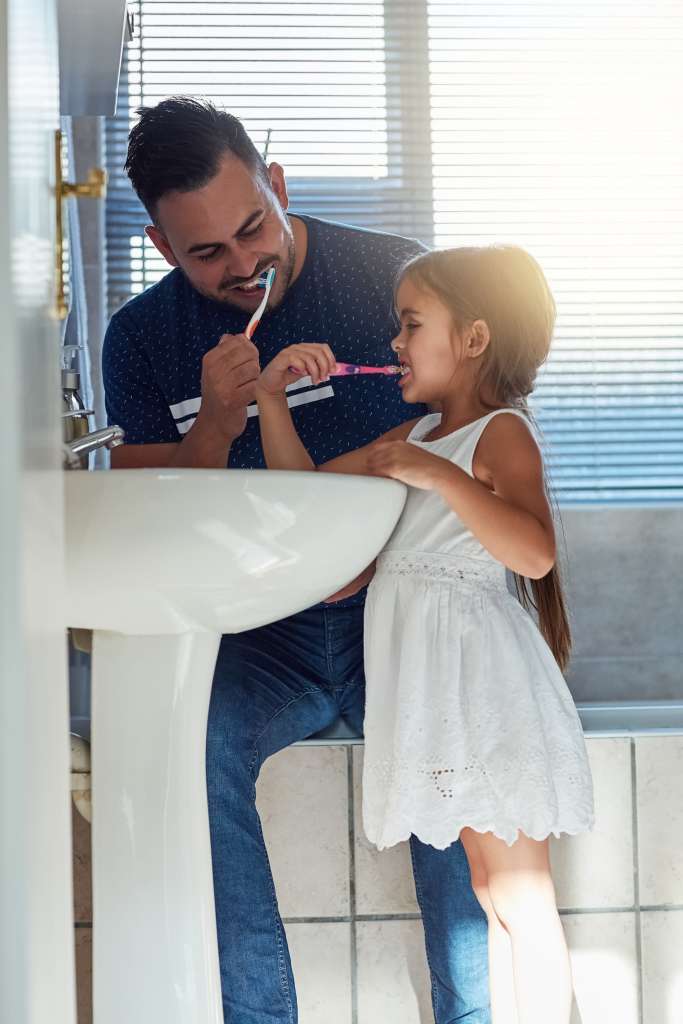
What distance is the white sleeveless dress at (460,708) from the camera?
3.50 feet

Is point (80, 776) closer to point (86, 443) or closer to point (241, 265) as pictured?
point (86, 443)

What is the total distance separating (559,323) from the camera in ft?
8.11

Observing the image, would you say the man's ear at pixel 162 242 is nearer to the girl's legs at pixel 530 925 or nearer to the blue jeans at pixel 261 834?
the blue jeans at pixel 261 834

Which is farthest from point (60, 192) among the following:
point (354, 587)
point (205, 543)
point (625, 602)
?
point (625, 602)

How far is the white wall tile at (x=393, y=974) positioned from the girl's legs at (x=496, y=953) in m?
0.22

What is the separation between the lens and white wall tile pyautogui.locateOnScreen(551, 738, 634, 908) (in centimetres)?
137

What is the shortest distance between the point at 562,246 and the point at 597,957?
1606 millimetres

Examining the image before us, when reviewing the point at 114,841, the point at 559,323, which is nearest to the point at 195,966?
the point at 114,841

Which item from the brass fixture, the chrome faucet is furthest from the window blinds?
the brass fixture

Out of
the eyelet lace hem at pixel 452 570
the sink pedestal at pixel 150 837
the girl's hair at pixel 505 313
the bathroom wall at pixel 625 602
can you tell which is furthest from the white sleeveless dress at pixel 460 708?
the bathroom wall at pixel 625 602

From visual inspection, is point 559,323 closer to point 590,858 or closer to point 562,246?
point 562,246

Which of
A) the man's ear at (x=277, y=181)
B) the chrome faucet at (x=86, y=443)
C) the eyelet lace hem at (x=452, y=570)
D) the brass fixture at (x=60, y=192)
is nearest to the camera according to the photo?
the brass fixture at (x=60, y=192)

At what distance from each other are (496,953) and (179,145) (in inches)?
40.7

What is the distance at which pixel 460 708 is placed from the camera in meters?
1.10
